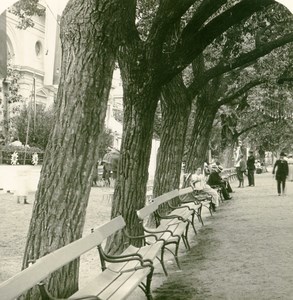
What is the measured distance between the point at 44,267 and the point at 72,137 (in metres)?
1.52

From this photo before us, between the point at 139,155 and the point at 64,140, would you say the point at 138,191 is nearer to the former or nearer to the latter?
the point at 139,155

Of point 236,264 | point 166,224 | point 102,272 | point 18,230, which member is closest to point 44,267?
point 102,272

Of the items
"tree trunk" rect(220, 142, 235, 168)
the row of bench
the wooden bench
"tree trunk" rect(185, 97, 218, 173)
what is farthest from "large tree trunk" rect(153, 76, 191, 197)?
"tree trunk" rect(220, 142, 235, 168)

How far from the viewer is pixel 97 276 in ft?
19.4

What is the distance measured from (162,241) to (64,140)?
8.98 ft

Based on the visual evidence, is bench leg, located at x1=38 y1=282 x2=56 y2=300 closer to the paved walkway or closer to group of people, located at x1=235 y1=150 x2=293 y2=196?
the paved walkway

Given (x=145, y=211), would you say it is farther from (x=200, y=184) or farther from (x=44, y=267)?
(x=200, y=184)

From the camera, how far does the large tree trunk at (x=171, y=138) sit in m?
12.4

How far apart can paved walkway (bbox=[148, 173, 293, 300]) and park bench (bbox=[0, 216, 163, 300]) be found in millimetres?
698

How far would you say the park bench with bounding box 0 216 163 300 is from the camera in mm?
3941

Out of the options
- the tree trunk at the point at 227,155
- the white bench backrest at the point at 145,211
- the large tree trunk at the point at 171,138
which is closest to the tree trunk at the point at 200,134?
the large tree trunk at the point at 171,138

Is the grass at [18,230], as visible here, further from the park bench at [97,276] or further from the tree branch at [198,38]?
the tree branch at [198,38]

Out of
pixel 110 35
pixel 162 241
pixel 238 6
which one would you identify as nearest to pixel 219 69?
pixel 238 6

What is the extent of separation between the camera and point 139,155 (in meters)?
8.96
